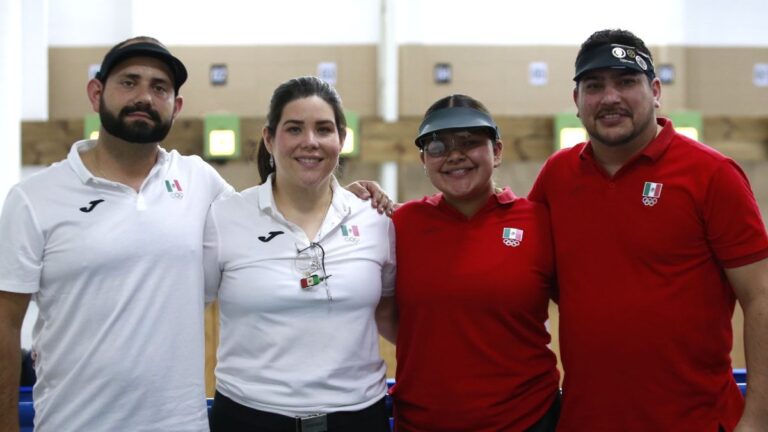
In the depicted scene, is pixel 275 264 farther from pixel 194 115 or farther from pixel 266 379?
pixel 194 115

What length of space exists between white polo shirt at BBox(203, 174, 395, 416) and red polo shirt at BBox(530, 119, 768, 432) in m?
0.55

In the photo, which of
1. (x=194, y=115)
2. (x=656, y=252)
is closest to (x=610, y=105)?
(x=656, y=252)

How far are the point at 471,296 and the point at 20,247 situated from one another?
43.1 inches

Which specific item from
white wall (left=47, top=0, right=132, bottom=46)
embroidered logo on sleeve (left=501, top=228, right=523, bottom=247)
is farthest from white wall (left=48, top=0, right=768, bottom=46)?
embroidered logo on sleeve (left=501, top=228, right=523, bottom=247)

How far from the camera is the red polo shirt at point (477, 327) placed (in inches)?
69.1

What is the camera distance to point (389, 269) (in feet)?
6.35

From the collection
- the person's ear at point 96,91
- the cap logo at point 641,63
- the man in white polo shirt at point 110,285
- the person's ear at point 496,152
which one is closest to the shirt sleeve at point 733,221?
the cap logo at point 641,63

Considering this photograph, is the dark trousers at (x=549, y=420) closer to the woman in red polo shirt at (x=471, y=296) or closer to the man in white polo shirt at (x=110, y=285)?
the woman in red polo shirt at (x=471, y=296)

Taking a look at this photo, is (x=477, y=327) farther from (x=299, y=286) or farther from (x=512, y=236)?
(x=299, y=286)

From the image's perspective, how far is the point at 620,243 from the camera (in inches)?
68.0

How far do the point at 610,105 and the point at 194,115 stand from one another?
11.0 ft

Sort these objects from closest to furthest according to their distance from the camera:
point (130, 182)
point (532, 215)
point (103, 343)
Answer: point (103, 343), point (130, 182), point (532, 215)

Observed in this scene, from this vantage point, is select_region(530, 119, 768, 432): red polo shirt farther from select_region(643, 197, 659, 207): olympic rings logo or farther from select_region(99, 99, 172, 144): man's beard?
select_region(99, 99, 172, 144): man's beard

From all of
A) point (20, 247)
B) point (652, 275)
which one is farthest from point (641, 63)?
point (20, 247)
